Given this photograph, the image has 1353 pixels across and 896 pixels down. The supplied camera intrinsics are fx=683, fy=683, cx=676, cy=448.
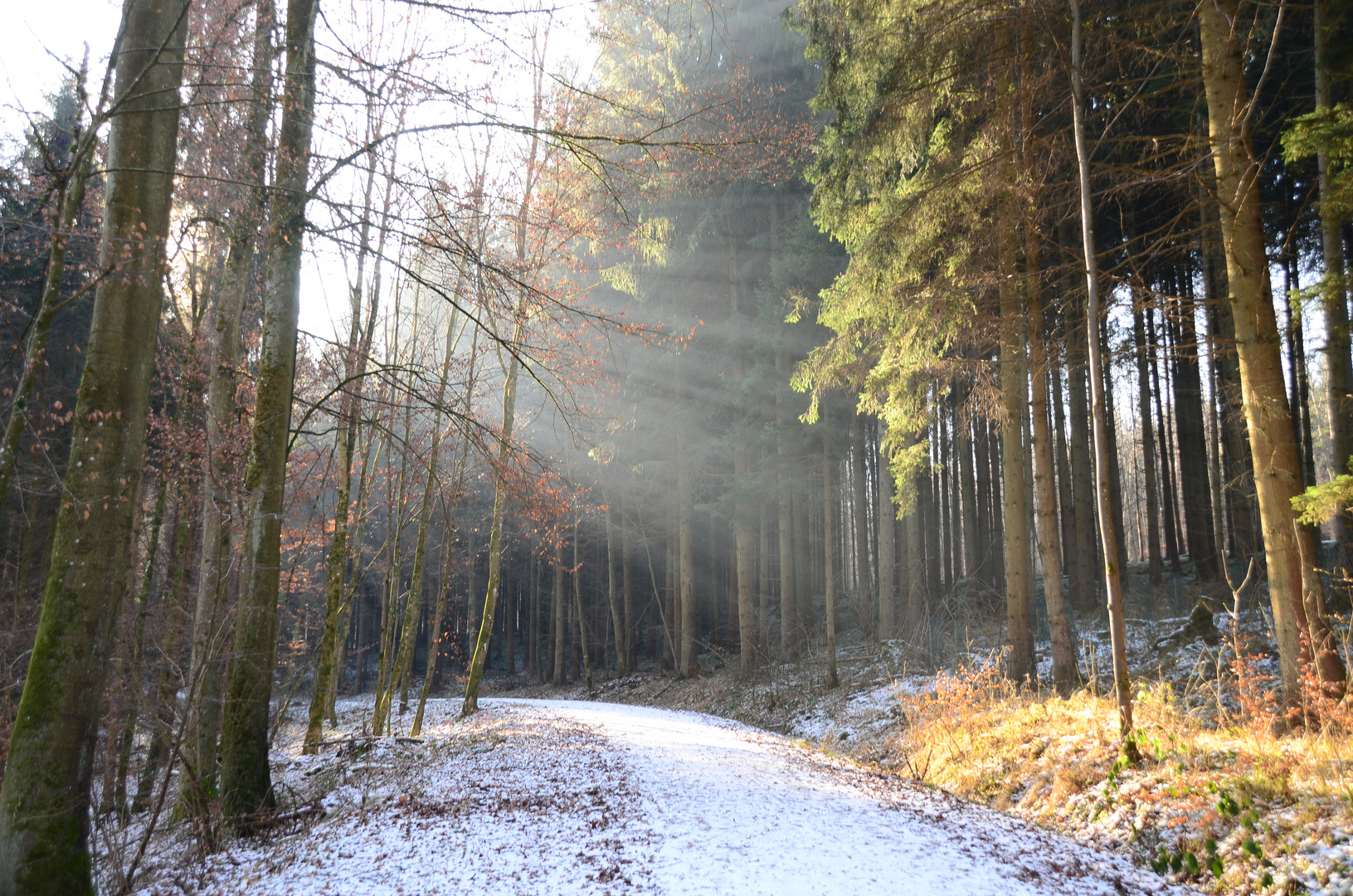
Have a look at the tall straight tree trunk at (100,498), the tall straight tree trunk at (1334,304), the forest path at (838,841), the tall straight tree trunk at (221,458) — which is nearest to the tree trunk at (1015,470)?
the tall straight tree trunk at (1334,304)

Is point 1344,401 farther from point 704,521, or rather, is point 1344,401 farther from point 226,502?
point 704,521

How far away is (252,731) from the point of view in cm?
572

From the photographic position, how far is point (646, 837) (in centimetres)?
455

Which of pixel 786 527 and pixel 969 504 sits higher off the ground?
pixel 969 504

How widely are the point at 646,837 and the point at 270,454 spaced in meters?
4.47

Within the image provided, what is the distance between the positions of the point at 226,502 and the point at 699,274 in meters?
16.7

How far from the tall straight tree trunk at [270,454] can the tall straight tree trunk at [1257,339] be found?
812 centimetres

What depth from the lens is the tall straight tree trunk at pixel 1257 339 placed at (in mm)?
5984

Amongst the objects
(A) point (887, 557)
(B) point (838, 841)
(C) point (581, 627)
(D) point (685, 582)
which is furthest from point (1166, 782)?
(C) point (581, 627)

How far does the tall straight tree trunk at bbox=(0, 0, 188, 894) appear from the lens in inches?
149

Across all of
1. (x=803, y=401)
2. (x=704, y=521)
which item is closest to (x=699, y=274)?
(x=803, y=401)

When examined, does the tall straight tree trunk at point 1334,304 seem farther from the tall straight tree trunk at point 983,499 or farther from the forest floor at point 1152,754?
the tall straight tree trunk at point 983,499

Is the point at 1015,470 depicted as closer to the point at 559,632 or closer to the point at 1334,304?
the point at 1334,304

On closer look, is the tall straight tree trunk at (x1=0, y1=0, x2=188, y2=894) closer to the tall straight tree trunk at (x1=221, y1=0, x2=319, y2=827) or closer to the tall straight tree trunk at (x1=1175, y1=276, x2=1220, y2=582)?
the tall straight tree trunk at (x1=221, y1=0, x2=319, y2=827)
